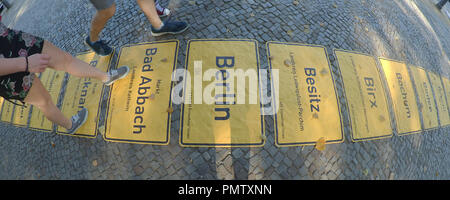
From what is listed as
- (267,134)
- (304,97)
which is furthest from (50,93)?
(304,97)

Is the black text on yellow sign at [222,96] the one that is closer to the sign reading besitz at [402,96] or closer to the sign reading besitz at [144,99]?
the sign reading besitz at [144,99]

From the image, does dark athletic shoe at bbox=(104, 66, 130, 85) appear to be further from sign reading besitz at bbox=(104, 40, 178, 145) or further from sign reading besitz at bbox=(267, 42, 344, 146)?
sign reading besitz at bbox=(267, 42, 344, 146)

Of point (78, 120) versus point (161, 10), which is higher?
point (161, 10)

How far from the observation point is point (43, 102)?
1936 millimetres

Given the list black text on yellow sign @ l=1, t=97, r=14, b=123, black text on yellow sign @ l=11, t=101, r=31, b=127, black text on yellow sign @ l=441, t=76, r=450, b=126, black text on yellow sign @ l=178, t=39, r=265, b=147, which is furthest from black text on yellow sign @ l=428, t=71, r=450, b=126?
black text on yellow sign @ l=1, t=97, r=14, b=123

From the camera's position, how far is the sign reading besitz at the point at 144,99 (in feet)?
6.96

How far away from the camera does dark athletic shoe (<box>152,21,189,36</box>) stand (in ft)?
8.11

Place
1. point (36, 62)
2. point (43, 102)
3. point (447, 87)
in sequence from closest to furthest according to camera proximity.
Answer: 1. point (36, 62)
2. point (43, 102)
3. point (447, 87)

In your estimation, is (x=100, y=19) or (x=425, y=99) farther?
(x=425, y=99)

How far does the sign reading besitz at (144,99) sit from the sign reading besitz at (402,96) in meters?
2.72

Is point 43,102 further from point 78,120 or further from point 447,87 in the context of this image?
point 447,87

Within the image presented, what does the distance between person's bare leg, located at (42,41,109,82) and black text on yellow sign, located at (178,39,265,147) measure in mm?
936

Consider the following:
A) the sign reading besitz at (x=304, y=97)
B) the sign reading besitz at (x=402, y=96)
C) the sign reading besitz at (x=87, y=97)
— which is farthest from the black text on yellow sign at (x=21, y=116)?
the sign reading besitz at (x=402, y=96)

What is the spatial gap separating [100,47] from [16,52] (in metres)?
0.90
